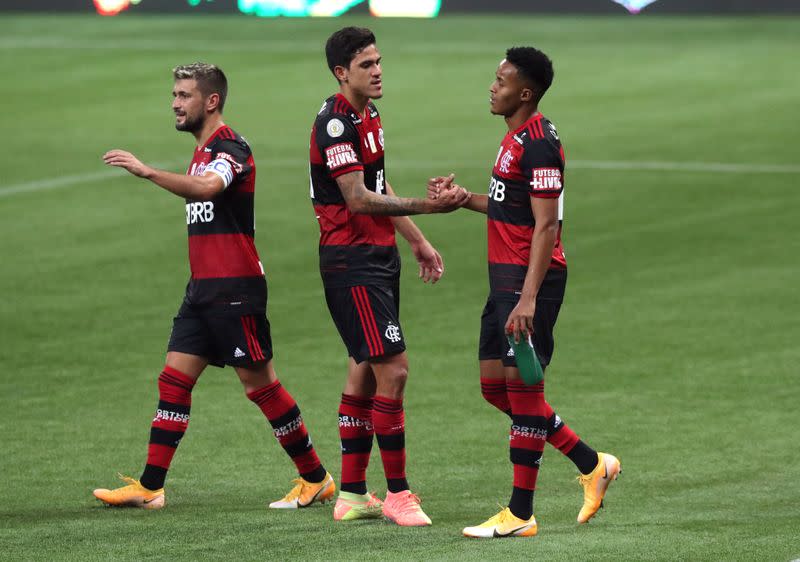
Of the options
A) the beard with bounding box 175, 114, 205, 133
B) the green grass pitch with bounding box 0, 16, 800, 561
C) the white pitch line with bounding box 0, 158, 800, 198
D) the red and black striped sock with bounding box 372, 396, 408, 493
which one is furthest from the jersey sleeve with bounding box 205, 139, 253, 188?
the white pitch line with bounding box 0, 158, 800, 198

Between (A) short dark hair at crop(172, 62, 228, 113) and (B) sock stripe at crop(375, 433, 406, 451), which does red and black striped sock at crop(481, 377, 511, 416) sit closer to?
(B) sock stripe at crop(375, 433, 406, 451)

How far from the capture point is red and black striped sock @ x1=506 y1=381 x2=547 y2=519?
7664 millimetres

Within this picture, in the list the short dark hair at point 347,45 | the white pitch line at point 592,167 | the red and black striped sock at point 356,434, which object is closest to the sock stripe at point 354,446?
the red and black striped sock at point 356,434

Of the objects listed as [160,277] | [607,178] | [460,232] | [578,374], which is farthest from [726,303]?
[607,178]

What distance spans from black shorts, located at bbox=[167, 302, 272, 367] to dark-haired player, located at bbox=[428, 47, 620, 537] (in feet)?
4.45

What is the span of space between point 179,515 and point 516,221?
2.33 metres

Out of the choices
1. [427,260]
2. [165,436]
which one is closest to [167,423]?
[165,436]

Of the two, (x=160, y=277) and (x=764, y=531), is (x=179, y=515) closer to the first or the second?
(x=764, y=531)

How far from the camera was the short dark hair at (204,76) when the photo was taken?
8297mm

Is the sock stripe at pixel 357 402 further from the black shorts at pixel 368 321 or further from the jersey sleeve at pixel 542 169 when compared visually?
the jersey sleeve at pixel 542 169

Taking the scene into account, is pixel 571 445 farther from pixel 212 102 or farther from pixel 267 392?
pixel 212 102

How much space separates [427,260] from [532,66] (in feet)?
4.63

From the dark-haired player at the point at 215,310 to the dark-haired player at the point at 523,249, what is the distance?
128 centimetres

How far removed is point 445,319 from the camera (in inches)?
552
